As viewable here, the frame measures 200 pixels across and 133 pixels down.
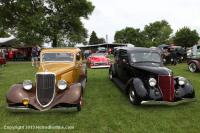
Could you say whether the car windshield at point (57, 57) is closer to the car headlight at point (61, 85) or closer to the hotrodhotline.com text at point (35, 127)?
the car headlight at point (61, 85)

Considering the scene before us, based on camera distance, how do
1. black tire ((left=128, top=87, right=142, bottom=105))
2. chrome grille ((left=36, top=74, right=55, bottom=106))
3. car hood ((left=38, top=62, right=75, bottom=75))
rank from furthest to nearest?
car hood ((left=38, top=62, right=75, bottom=75)), black tire ((left=128, top=87, right=142, bottom=105)), chrome grille ((left=36, top=74, right=55, bottom=106))

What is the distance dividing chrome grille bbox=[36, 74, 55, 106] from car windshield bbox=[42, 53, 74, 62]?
2.70 meters

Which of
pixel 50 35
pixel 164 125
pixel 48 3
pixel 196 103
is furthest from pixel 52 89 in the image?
pixel 48 3

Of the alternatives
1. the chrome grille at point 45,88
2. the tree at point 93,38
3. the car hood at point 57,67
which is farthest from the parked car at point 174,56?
the tree at point 93,38

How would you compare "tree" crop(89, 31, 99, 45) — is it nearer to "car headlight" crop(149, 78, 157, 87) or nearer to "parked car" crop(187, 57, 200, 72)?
"parked car" crop(187, 57, 200, 72)

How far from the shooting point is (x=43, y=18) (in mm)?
37844

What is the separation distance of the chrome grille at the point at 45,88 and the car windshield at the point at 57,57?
8.86ft

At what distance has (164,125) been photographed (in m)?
7.41

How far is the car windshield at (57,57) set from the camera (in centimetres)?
1133

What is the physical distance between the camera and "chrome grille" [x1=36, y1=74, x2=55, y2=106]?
848 cm

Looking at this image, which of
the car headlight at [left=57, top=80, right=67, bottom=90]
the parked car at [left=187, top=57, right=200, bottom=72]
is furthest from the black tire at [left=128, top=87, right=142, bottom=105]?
the parked car at [left=187, top=57, right=200, bottom=72]

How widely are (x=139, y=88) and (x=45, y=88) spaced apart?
2884mm

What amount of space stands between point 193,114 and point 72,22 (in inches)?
1292

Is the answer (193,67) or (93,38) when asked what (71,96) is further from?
(93,38)
